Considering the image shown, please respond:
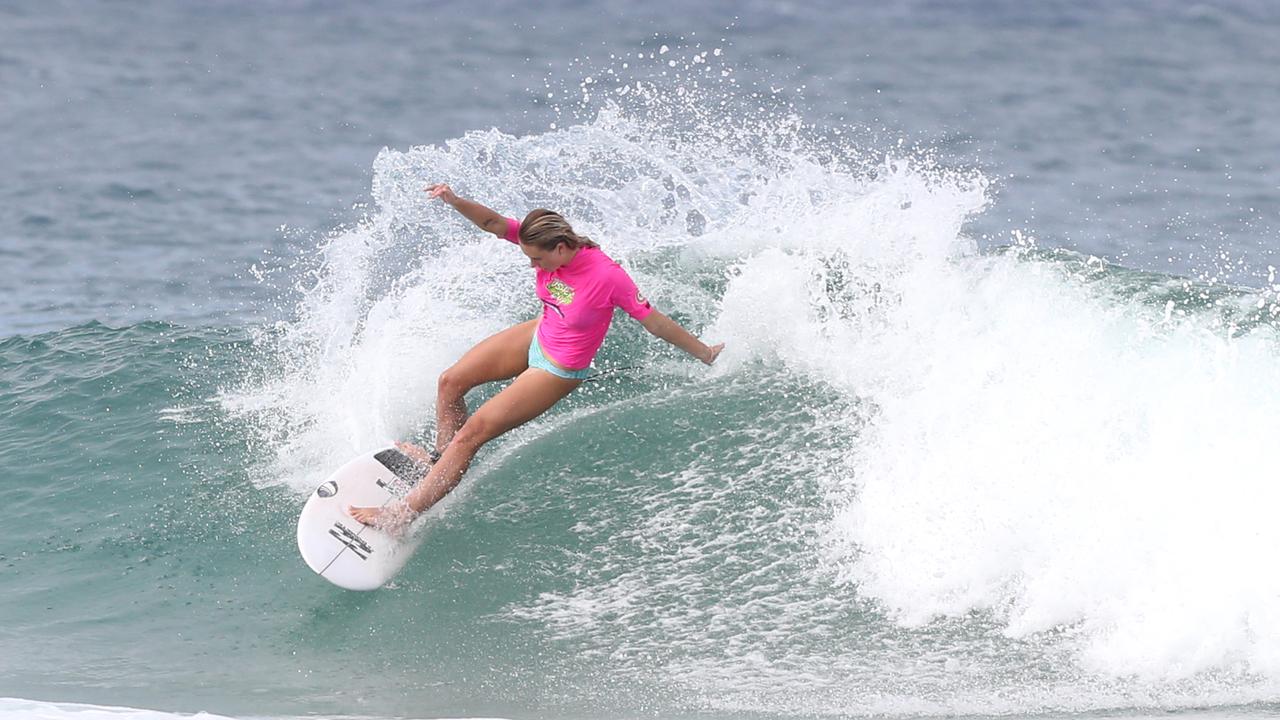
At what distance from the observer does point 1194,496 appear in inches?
251

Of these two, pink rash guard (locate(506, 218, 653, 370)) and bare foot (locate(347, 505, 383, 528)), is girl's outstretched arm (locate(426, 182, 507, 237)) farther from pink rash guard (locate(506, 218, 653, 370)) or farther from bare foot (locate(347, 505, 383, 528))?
bare foot (locate(347, 505, 383, 528))

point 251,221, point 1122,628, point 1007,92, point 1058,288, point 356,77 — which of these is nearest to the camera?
point 1122,628

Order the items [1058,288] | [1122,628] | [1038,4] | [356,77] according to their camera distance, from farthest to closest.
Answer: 1. [1038,4]
2. [356,77]
3. [1058,288]
4. [1122,628]

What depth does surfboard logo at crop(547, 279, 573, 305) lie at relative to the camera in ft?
21.2

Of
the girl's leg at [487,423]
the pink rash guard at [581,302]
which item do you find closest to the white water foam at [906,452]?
the girl's leg at [487,423]

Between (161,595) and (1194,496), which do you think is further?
(161,595)

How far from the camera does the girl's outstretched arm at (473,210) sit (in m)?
6.44

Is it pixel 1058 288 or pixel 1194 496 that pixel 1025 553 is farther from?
pixel 1058 288

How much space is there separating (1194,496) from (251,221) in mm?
15736

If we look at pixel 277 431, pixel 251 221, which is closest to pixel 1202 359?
pixel 277 431

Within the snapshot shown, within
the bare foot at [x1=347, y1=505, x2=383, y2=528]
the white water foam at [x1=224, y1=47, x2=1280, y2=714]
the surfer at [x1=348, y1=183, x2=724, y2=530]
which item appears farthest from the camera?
the bare foot at [x1=347, y1=505, x2=383, y2=528]

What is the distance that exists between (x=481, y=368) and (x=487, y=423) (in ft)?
1.47

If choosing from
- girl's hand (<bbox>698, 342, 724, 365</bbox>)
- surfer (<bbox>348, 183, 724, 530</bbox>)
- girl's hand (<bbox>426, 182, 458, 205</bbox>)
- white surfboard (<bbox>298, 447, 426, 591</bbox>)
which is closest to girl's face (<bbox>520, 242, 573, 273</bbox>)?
surfer (<bbox>348, 183, 724, 530</bbox>)

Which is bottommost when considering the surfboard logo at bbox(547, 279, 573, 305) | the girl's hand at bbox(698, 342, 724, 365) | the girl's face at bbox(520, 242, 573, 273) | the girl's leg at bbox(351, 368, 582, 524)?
the girl's leg at bbox(351, 368, 582, 524)
